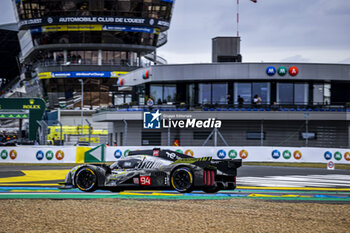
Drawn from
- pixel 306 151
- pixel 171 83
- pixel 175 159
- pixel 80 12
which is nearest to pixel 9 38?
pixel 80 12

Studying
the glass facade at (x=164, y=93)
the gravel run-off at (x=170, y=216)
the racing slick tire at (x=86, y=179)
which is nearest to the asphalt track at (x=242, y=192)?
the racing slick tire at (x=86, y=179)

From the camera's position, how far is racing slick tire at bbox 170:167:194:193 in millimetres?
13570

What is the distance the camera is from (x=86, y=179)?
14.5 meters

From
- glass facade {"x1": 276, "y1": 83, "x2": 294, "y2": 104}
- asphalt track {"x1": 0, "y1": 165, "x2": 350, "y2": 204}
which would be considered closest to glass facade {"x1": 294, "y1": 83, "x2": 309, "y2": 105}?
glass facade {"x1": 276, "y1": 83, "x2": 294, "y2": 104}

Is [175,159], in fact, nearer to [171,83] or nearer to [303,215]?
[303,215]

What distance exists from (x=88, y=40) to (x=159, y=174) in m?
77.1

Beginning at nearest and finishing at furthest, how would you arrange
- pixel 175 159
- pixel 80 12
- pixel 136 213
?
pixel 136 213 → pixel 175 159 → pixel 80 12

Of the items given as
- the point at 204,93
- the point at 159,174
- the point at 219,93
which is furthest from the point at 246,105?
the point at 159,174

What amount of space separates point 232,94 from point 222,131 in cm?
499

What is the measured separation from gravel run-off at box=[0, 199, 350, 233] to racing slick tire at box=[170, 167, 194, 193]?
494 mm

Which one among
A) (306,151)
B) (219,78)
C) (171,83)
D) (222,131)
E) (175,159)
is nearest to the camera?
(175,159)

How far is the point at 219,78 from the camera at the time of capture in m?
44.7

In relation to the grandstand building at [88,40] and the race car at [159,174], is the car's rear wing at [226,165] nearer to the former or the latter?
the race car at [159,174]

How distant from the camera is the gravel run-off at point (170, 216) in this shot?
9883 millimetres
